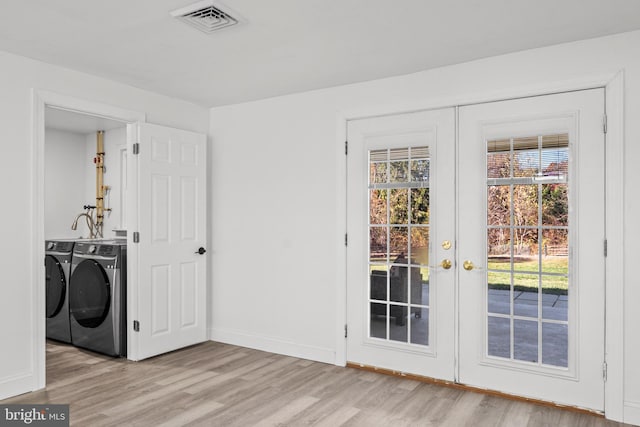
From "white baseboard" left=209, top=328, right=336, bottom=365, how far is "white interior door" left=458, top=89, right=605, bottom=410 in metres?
1.24

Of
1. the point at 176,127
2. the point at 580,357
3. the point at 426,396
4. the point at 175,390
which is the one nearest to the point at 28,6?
the point at 176,127

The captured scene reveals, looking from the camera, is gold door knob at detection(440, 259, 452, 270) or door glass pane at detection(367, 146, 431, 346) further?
door glass pane at detection(367, 146, 431, 346)

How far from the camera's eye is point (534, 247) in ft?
10.6

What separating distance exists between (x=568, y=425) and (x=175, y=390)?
8.69ft

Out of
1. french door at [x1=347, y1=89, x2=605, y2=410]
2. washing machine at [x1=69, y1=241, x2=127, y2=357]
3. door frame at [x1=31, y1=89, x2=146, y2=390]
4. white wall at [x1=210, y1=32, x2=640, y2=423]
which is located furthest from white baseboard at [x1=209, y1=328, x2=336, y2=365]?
door frame at [x1=31, y1=89, x2=146, y2=390]

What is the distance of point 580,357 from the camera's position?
120 inches

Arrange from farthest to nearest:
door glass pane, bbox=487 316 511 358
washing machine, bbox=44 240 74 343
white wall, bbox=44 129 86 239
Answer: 1. white wall, bbox=44 129 86 239
2. washing machine, bbox=44 240 74 343
3. door glass pane, bbox=487 316 511 358

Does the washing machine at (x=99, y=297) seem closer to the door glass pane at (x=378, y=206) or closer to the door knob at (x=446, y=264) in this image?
the door glass pane at (x=378, y=206)

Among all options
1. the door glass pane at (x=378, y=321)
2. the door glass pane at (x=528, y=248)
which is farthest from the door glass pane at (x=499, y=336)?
the door glass pane at (x=378, y=321)

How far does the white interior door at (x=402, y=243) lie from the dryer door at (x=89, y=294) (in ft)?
7.32

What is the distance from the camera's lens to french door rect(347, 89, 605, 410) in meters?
3.06

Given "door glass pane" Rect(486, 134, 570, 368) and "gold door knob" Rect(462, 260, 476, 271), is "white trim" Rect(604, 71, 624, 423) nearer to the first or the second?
"door glass pane" Rect(486, 134, 570, 368)

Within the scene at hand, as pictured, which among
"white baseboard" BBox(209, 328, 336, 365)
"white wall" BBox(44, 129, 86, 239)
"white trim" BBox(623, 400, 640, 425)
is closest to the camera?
"white trim" BBox(623, 400, 640, 425)

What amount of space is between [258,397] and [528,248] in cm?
219
